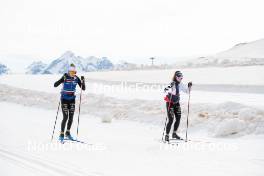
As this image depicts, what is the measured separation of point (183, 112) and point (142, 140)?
4.18 metres

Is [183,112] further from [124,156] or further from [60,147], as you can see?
[124,156]

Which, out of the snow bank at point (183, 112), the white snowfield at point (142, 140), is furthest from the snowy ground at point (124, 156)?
the snow bank at point (183, 112)

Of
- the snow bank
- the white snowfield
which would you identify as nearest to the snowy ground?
the white snowfield

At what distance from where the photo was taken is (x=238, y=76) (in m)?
23.5

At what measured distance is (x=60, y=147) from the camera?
999 centimetres

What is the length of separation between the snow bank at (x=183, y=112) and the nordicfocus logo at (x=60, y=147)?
4.19 m

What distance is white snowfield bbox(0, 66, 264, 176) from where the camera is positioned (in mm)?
7582

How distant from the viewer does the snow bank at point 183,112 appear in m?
11.8

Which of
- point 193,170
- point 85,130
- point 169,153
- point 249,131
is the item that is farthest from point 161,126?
point 193,170

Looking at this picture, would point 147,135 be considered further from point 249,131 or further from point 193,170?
point 193,170

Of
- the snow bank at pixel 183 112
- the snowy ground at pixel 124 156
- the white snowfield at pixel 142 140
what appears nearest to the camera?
the snowy ground at pixel 124 156

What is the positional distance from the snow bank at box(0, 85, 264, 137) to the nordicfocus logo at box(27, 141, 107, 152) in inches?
165

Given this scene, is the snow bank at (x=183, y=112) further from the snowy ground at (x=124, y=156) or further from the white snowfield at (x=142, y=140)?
the snowy ground at (x=124, y=156)

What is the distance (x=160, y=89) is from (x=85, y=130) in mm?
9830
